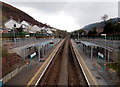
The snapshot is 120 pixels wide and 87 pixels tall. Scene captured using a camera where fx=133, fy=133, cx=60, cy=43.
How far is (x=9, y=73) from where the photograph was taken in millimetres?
10703

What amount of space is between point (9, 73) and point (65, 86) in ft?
15.3

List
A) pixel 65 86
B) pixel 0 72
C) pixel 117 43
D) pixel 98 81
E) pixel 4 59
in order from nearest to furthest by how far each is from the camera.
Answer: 1. pixel 65 86
2. pixel 98 81
3. pixel 0 72
4. pixel 4 59
5. pixel 117 43

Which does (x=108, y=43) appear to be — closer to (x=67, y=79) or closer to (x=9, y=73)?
(x=67, y=79)

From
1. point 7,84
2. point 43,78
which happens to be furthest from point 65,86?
point 7,84

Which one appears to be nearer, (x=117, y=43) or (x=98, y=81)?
(x=98, y=81)

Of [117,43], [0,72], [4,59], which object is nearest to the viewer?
[0,72]

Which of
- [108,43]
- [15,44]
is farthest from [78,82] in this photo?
[15,44]

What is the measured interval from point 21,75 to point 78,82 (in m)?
4.87

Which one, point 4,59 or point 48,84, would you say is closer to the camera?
point 48,84

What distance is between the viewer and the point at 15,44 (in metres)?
18.3

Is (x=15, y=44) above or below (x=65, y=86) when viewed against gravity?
above

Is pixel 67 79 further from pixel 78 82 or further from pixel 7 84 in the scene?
pixel 7 84

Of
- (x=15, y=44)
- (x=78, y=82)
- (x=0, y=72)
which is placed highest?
(x=15, y=44)

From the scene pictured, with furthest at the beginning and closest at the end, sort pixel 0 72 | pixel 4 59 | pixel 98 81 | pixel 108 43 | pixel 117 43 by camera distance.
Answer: pixel 108 43 < pixel 117 43 < pixel 4 59 < pixel 0 72 < pixel 98 81
